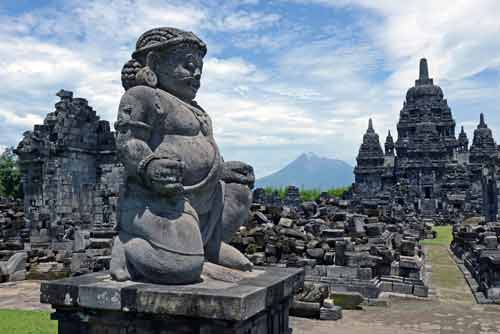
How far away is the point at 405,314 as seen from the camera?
28.9 ft

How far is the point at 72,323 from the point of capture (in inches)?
168

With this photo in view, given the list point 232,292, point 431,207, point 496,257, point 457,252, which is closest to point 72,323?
point 232,292

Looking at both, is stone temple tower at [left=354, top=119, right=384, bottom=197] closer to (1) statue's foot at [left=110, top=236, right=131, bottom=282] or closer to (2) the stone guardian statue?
(2) the stone guardian statue

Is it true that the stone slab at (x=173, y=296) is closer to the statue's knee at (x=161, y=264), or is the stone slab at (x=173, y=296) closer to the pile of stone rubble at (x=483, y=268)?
the statue's knee at (x=161, y=264)

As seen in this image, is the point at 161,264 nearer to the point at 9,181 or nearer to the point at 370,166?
the point at 9,181

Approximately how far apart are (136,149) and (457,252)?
17.4 metres

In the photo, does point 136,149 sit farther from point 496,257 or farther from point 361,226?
point 361,226

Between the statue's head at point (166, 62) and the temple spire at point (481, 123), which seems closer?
the statue's head at point (166, 62)

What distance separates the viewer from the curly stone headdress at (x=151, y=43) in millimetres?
4605

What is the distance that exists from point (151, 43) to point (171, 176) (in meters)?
1.29

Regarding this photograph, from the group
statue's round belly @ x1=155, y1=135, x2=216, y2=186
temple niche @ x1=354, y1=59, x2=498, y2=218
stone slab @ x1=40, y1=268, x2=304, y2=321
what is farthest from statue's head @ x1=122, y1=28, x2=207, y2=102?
temple niche @ x1=354, y1=59, x2=498, y2=218

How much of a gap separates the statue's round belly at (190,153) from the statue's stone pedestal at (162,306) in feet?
3.01

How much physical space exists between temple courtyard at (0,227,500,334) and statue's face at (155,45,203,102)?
413 cm

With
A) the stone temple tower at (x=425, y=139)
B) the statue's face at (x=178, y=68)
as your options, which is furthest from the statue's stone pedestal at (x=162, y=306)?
the stone temple tower at (x=425, y=139)
